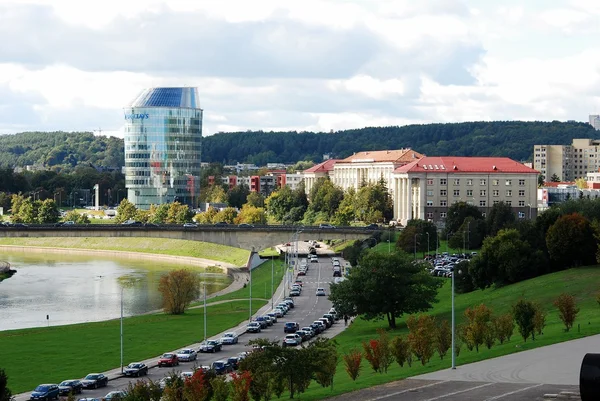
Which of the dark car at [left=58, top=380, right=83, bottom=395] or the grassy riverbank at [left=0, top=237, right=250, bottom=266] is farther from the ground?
the grassy riverbank at [left=0, top=237, right=250, bottom=266]

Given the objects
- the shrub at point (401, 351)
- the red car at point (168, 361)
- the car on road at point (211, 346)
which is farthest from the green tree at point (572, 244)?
the red car at point (168, 361)

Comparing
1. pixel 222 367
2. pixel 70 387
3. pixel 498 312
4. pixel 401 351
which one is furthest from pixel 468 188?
pixel 70 387

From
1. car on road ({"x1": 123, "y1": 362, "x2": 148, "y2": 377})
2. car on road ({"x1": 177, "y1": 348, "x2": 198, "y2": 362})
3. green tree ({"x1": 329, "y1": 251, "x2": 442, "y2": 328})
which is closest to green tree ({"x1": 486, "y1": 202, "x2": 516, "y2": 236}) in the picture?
green tree ({"x1": 329, "y1": 251, "x2": 442, "y2": 328})

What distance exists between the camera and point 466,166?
543 feet

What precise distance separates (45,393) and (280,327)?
29721 mm

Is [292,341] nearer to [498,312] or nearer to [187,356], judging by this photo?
[187,356]

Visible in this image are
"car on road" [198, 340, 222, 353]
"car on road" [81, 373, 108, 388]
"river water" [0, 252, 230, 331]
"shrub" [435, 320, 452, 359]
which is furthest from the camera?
"river water" [0, 252, 230, 331]

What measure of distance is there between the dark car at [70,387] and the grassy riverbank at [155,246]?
3570 inches

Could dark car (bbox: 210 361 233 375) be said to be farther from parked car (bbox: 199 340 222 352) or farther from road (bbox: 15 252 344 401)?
parked car (bbox: 199 340 222 352)

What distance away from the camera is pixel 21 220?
194375mm

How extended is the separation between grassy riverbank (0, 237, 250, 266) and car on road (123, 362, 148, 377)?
85.8 meters

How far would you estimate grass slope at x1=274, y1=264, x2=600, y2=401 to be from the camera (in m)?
47.5

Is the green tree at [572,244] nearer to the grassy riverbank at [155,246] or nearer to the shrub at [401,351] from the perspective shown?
the shrub at [401,351]

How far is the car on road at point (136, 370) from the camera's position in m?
55.8
